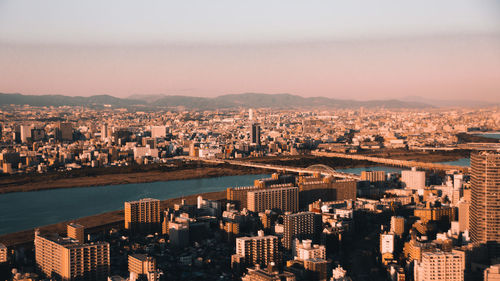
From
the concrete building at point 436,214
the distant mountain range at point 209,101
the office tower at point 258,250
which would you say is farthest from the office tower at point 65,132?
the office tower at point 258,250

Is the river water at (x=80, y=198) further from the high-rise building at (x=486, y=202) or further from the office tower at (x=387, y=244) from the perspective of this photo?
the high-rise building at (x=486, y=202)

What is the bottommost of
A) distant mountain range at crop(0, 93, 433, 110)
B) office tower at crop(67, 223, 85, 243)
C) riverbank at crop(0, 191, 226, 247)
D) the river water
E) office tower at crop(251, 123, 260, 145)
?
the river water

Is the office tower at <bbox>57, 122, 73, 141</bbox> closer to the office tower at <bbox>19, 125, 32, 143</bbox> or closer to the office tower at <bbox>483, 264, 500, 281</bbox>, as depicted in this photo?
the office tower at <bbox>19, 125, 32, 143</bbox>

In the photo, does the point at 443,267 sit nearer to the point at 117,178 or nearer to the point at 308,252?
the point at 308,252

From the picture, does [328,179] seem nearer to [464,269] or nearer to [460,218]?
[460,218]

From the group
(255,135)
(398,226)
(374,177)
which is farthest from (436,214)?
(255,135)

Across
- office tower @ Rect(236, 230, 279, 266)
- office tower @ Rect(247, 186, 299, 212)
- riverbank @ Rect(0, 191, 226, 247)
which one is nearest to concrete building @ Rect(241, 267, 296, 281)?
office tower @ Rect(236, 230, 279, 266)

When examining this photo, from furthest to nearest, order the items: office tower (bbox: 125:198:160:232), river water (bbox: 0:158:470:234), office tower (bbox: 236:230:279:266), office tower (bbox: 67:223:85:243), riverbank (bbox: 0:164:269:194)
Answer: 1. riverbank (bbox: 0:164:269:194)
2. river water (bbox: 0:158:470:234)
3. office tower (bbox: 125:198:160:232)
4. office tower (bbox: 67:223:85:243)
5. office tower (bbox: 236:230:279:266)
